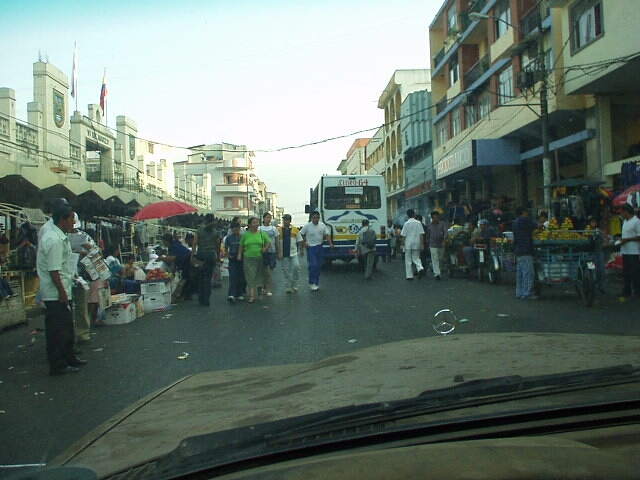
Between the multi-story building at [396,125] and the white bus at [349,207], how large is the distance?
1017 inches

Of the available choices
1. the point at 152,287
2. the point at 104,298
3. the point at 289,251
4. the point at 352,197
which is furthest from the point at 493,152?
the point at 104,298

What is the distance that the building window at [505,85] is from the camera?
2484 centimetres

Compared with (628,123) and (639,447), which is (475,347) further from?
(628,123)

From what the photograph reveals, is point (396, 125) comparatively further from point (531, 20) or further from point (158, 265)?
point (158, 265)

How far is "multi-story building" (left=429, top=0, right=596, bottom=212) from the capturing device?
20406 mm

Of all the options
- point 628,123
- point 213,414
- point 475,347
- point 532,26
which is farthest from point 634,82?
point 213,414

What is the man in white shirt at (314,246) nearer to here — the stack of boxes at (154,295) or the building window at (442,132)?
the stack of boxes at (154,295)

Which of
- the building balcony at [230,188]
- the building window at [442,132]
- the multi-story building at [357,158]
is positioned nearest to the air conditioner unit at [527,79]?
the building window at [442,132]

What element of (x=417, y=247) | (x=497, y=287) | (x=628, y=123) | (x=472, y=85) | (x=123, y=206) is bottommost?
(x=497, y=287)

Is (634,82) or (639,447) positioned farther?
(634,82)

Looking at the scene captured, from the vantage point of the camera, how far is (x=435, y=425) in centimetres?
186

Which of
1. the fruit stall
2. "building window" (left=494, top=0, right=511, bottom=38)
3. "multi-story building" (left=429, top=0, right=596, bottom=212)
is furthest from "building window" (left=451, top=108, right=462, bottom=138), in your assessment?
the fruit stall

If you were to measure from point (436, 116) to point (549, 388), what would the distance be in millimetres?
37281

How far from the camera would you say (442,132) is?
1459 inches
